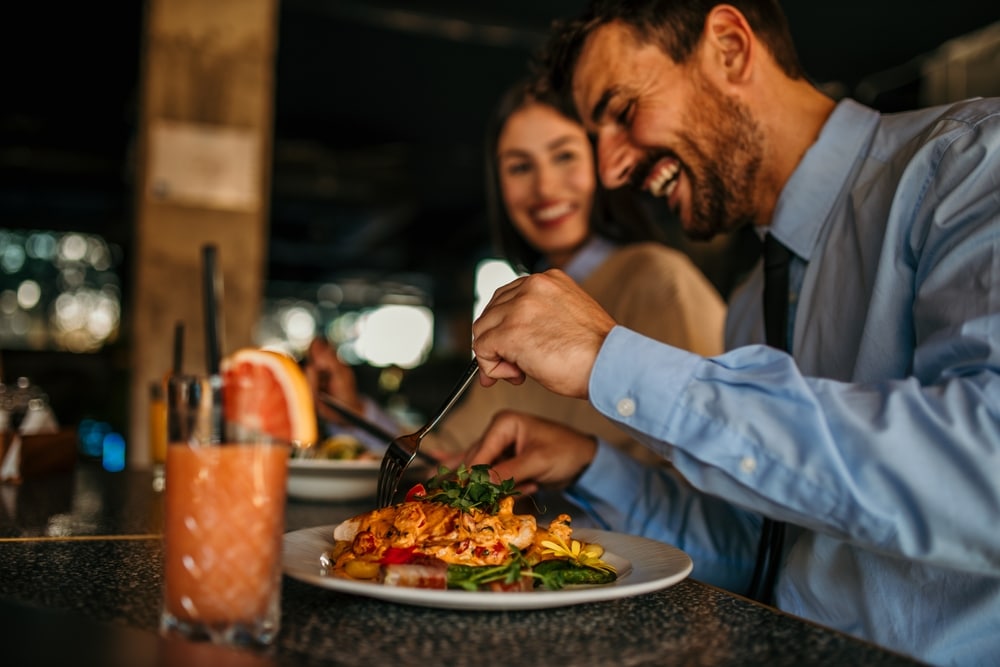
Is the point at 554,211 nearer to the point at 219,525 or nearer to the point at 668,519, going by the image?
the point at 668,519

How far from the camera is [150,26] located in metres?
3.61

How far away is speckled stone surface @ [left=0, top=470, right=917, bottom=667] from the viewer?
2.09 feet

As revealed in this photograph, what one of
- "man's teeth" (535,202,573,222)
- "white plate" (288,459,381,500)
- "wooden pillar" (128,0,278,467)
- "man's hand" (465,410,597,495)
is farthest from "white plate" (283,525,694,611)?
"wooden pillar" (128,0,278,467)

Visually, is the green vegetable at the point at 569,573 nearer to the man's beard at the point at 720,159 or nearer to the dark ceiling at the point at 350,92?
the man's beard at the point at 720,159

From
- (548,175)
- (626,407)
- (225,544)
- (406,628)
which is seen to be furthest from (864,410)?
(548,175)

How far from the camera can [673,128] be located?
4.76 feet

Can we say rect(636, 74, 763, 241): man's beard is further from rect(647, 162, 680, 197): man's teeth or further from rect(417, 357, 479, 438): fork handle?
rect(417, 357, 479, 438): fork handle

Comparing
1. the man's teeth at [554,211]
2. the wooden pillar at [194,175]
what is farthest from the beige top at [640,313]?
the wooden pillar at [194,175]

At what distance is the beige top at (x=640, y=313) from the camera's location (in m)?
2.08

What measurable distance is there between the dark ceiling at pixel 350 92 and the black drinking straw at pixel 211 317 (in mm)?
4044

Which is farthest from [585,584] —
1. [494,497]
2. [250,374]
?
[250,374]

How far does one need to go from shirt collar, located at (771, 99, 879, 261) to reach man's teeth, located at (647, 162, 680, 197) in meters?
0.23

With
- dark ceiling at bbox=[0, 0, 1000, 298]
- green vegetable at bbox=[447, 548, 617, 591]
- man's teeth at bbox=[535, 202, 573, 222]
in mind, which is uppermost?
dark ceiling at bbox=[0, 0, 1000, 298]

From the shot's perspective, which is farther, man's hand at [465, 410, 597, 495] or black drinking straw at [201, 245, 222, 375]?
man's hand at [465, 410, 597, 495]
